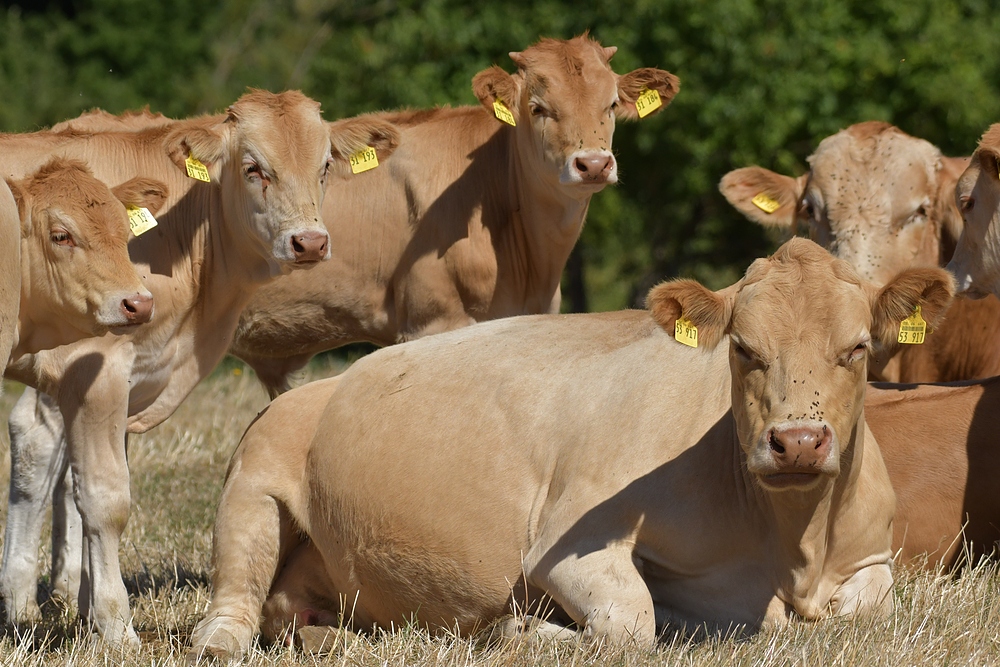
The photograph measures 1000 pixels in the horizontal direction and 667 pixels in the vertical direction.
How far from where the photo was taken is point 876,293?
4.84 metres

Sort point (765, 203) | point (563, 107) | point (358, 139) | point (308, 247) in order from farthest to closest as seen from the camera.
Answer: point (765, 203), point (563, 107), point (358, 139), point (308, 247)

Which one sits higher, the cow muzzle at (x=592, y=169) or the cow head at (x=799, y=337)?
the cow head at (x=799, y=337)

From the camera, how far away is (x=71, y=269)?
5660mm

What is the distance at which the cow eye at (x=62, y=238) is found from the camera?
18.6 ft

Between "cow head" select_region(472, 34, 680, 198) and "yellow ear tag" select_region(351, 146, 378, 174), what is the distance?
79 centimetres

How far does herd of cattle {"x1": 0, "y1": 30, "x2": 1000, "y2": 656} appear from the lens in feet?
16.0

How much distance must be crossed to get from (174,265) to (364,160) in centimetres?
129

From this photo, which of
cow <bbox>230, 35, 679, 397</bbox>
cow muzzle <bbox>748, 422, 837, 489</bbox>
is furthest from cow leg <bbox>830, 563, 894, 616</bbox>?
cow <bbox>230, 35, 679, 397</bbox>

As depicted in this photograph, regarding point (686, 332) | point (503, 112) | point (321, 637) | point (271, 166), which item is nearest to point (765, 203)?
point (503, 112)

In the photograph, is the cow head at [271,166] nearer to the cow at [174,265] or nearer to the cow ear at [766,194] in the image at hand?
the cow at [174,265]

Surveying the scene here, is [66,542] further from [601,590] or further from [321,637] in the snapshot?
[601,590]

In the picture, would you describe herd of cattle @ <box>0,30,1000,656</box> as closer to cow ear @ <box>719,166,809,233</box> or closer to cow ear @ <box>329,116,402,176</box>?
cow ear @ <box>329,116,402,176</box>

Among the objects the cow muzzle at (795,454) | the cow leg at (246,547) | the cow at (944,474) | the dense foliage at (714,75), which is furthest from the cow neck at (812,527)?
the dense foliage at (714,75)

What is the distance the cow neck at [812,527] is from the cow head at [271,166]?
8.15ft
